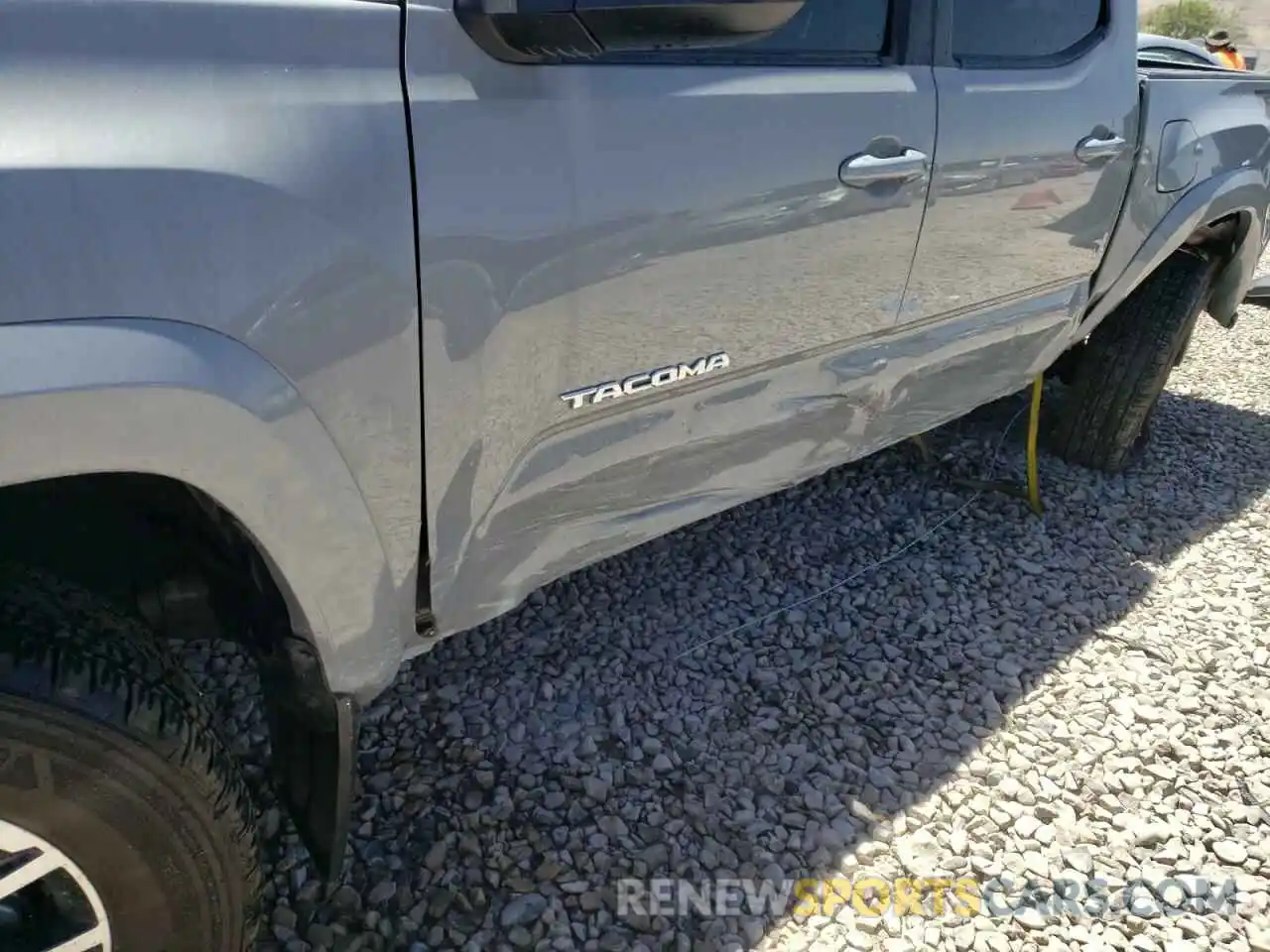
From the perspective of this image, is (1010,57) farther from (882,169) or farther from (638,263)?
(638,263)

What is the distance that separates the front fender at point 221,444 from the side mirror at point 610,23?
21.2 inches

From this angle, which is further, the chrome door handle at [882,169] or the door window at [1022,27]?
the door window at [1022,27]

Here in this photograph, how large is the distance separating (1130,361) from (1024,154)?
1551 mm

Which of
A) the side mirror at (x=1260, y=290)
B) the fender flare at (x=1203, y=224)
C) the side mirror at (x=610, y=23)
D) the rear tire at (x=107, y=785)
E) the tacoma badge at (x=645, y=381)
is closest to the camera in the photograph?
the rear tire at (x=107, y=785)

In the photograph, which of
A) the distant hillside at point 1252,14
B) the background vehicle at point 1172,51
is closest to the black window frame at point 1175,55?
the background vehicle at point 1172,51

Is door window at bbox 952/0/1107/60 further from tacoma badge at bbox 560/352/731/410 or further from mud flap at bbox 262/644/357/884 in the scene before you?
mud flap at bbox 262/644/357/884

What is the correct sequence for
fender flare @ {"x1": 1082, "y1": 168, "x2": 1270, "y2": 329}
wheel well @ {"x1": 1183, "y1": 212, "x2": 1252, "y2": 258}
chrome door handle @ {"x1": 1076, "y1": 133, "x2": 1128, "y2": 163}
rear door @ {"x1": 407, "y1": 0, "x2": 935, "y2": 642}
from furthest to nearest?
wheel well @ {"x1": 1183, "y1": 212, "x2": 1252, "y2": 258}
fender flare @ {"x1": 1082, "y1": 168, "x2": 1270, "y2": 329}
chrome door handle @ {"x1": 1076, "y1": 133, "x2": 1128, "y2": 163}
rear door @ {"x1": 407, "y1": 0, "x2": 935, "y2": 642}

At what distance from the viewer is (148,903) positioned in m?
1.33

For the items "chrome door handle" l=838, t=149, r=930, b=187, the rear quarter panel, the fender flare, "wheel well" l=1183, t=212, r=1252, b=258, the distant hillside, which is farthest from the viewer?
the distant hillside

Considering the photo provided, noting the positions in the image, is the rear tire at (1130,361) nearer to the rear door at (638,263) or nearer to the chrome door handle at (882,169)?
the rear door at (638,263)

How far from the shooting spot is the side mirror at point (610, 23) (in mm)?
1299

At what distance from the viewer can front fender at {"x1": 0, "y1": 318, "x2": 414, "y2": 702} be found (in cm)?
106

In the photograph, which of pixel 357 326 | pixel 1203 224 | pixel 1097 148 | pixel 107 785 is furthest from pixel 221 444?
pixel 1203 224

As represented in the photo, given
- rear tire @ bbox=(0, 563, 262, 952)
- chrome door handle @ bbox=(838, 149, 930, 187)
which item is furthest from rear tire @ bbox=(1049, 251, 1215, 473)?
rear tire @ bbox=(0, 563, 262, 952)
